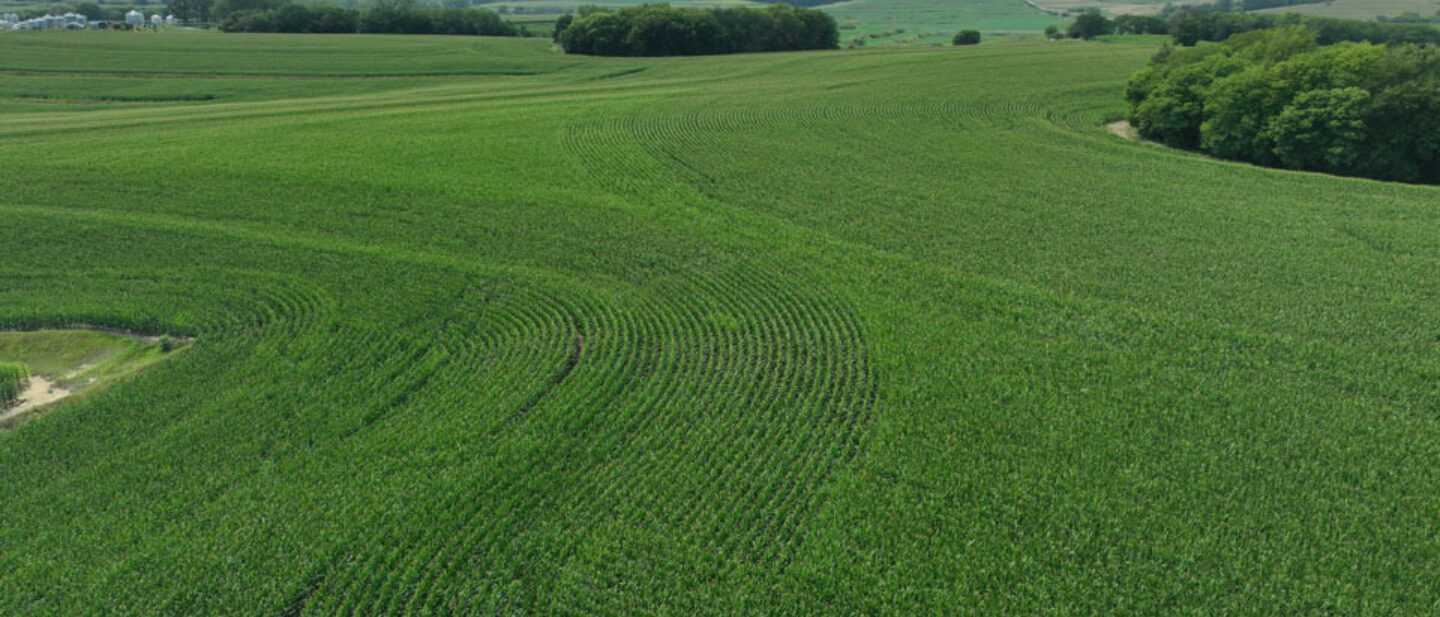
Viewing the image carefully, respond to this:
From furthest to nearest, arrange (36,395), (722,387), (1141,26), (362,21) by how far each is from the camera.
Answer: (1141,26)
(362,21)
(36,395)
(722,387)

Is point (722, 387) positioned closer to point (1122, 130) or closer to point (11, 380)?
point (11, 380)

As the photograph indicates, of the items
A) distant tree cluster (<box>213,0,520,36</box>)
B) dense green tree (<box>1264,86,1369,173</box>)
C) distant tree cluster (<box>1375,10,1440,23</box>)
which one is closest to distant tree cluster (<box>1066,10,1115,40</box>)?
distant tree cluster (<box>1375,10,1440,23</box>)

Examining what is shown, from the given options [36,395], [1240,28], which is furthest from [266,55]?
[1240,28]

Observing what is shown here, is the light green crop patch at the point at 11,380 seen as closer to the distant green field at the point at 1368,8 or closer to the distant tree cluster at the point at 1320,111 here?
the distant tree cluster at the point at 1320,111

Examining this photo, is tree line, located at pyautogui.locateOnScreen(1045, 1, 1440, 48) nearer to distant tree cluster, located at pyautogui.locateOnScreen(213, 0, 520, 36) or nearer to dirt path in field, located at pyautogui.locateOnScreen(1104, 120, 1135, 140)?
dirt path in field, located at pyautogui.locateOnScreen(1104, 120, 1135, 140)

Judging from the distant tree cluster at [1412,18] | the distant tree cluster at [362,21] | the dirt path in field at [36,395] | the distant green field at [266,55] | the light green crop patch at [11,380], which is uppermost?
the distant tree cluster at [1412,18]

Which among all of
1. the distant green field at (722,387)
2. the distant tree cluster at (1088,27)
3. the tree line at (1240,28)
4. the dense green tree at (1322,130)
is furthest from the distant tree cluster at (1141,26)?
the distant green field at (722,387)

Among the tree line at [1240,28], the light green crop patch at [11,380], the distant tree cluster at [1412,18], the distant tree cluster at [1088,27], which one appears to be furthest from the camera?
the distant tree cluster at [1412,18]
